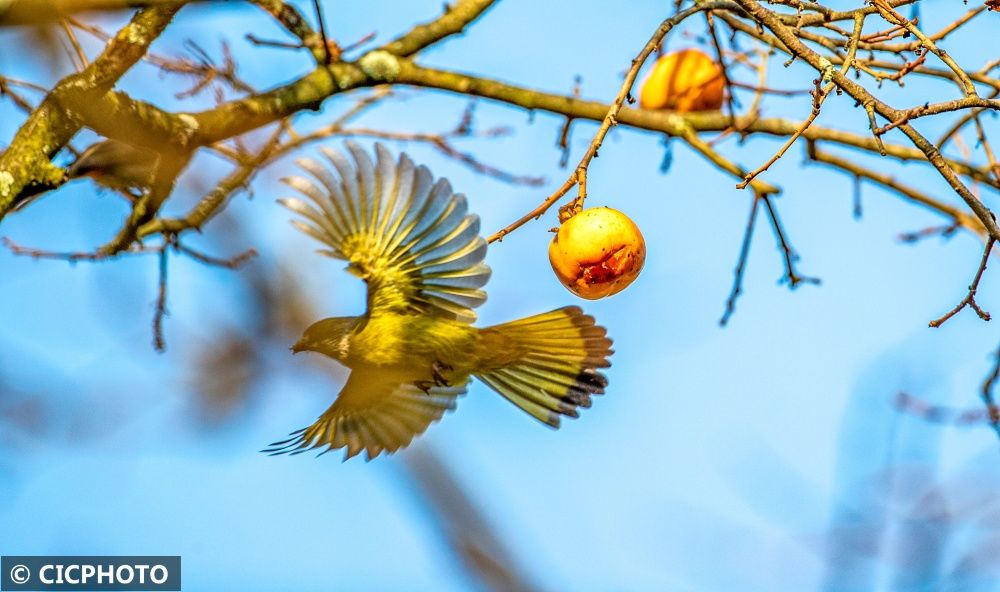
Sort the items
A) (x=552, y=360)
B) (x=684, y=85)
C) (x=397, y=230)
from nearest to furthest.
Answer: (x=397, y=230)
(x=552, y=360)
(x=684, y=85)

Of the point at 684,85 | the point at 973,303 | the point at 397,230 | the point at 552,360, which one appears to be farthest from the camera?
the point at 684,85

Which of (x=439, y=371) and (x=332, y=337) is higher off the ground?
(x=332, y=337)

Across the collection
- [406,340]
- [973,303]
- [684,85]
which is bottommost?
[973,303]

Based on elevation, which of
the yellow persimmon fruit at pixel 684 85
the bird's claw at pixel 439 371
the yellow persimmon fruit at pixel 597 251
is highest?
the yellow persimmon fruit at pixel 684 85

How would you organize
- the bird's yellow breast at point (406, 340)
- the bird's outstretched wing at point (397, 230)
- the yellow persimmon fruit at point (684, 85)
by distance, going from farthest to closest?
the yellow persimmon fruit at point (684, 85) < the bird's yellow breast at point (406, 340) < the bird's outstretched wing at point (397, 230)

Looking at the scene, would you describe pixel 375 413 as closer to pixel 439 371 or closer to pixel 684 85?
pixel 439 371

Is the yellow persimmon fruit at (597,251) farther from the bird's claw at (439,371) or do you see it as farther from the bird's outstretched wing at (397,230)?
the bird's claw at (439,371)

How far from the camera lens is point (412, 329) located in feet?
11.4

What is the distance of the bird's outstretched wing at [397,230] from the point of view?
325 cm

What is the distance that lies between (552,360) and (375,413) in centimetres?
64

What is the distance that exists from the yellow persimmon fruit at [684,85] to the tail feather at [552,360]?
0.93 meters

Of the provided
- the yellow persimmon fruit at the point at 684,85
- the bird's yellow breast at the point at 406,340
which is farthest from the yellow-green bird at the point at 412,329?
the yellow persimmon fruit at the point at 684,85

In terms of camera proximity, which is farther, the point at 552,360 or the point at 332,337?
the point at 552,360

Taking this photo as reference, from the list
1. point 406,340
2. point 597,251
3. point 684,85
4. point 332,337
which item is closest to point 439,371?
point 406,340
